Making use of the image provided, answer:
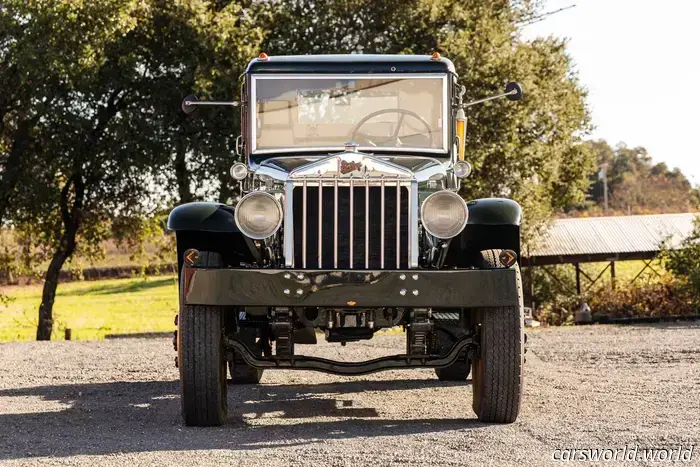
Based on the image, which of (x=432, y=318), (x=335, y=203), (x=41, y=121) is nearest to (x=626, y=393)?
(x=432, y=318)

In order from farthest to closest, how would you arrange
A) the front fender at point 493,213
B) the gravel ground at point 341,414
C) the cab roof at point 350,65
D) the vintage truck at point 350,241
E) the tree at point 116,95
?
1. the tree at point 116,95
2. the cab roof at point 350,65
3. the front fender at point 493,213
4. the vintage truck at point 350,241
5. the gravel ground at point 341,414

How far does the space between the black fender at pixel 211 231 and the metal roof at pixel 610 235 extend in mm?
19834

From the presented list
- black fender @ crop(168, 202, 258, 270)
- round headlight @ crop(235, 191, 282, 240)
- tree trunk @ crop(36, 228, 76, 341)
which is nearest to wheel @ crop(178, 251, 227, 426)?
round headlight @ crop(235, 191, 282, 240)

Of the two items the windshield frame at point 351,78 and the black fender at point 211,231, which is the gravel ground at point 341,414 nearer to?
the black fender at point 211,231

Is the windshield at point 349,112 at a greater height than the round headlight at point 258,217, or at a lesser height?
greater

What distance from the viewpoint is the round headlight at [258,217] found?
7.66m

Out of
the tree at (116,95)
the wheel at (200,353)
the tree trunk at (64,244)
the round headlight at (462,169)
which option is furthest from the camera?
the tree trunk at (64,244)

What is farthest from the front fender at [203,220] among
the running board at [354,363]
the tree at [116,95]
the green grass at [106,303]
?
the green grass at [106,303]

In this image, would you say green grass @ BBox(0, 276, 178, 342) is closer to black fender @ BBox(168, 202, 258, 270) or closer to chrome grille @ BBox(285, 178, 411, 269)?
black fender @ BBox(168, 202, 258, 270)

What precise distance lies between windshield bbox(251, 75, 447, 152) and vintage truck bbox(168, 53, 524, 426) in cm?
1

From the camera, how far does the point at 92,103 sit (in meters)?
21.7

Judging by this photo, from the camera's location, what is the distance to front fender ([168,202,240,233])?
26.7 feet

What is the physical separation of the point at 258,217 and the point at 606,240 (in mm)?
24142

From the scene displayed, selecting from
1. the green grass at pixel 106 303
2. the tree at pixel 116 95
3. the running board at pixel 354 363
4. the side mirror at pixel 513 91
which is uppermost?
the tree at pixel 116 95
